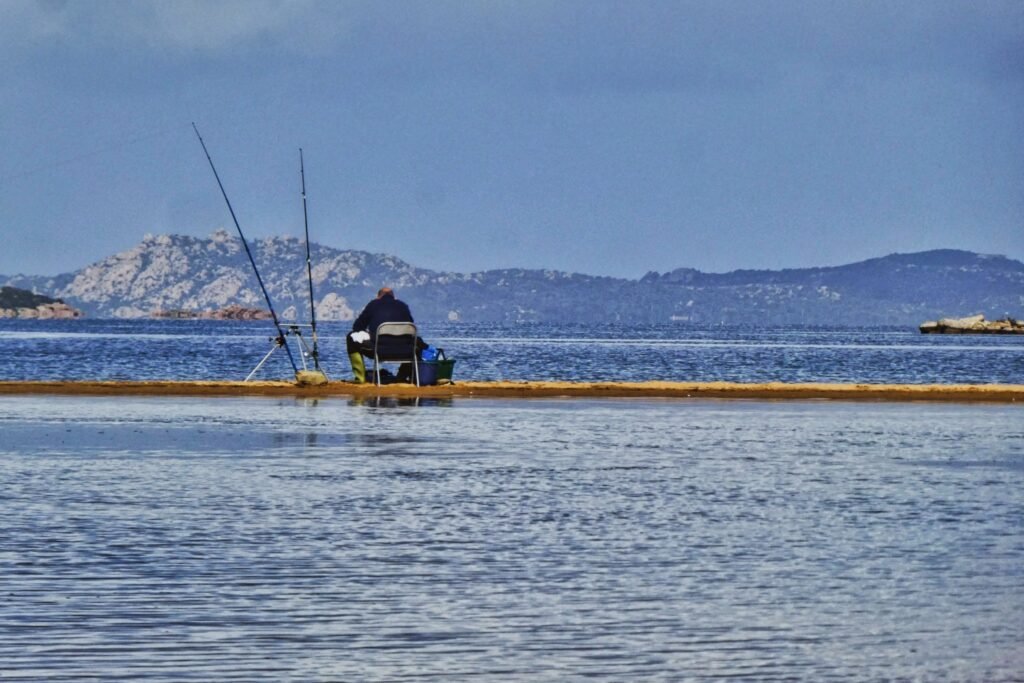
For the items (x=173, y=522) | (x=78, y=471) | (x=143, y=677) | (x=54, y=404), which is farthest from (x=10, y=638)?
(x=54, y=404)

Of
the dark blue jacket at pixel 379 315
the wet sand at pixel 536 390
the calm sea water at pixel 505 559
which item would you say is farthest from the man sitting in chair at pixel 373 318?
the calm sea water at pixel 505 559

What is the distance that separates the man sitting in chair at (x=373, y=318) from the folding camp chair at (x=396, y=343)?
12 cm

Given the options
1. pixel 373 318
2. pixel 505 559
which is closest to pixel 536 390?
pixel 373 318

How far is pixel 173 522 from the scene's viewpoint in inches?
509

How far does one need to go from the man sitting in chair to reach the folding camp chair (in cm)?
12

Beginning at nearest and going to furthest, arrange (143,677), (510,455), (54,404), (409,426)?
(143,677)
(510,455)
(409,426)
(54,404)

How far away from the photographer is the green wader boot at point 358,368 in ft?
106

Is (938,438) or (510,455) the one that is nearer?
(510,455)

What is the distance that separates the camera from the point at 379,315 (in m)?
31.2

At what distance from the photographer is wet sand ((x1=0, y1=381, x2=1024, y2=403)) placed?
108ft

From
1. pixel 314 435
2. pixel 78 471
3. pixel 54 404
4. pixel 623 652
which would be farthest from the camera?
pixel 54 404

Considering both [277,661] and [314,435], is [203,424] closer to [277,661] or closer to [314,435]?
[314,435]

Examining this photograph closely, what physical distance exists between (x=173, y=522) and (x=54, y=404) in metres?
17.8

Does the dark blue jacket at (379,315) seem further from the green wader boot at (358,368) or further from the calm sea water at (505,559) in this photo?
the calm sea water at (505,559)
